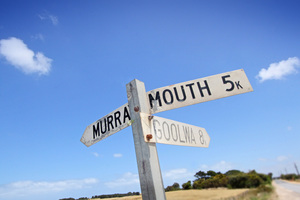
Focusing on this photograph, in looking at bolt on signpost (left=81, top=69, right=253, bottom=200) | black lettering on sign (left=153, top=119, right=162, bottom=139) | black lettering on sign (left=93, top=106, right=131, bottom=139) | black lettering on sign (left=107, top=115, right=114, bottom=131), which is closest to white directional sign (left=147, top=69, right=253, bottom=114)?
bolt on signpost (left=81, top=69, right=253, bottom=200)

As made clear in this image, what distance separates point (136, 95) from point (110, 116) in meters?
0.53

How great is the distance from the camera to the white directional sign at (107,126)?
190 centimetres

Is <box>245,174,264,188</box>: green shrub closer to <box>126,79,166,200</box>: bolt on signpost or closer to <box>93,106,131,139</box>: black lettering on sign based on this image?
<box>126,79,166,200</box>: bolt on signpost

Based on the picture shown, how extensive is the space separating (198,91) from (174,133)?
1.81ft

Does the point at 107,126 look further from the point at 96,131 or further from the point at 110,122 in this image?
the point at 96,131

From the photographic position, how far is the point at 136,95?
179cm

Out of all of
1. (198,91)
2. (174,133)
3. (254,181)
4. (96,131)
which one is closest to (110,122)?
(96,131)

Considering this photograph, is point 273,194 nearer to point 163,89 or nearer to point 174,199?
point 163,89

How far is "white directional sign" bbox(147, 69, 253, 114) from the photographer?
1.87m

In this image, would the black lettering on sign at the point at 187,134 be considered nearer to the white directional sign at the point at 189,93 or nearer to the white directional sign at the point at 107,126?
the white directional sign at the point at 189,93

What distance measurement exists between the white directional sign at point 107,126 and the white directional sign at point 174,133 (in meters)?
0.29

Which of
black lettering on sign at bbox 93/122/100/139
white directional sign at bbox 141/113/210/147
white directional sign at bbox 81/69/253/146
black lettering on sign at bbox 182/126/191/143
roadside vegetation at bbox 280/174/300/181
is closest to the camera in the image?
roadside vegetation at bbox 280/174/300/181

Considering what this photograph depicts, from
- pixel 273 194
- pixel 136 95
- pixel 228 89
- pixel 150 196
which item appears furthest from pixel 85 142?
pixel 273 194

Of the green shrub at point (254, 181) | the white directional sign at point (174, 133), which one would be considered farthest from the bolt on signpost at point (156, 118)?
the green shrub at point (254, 181)
